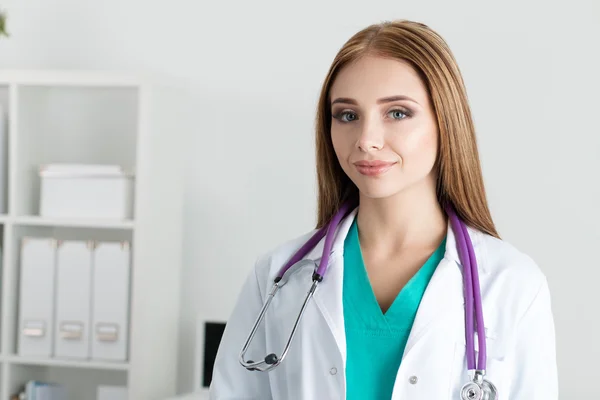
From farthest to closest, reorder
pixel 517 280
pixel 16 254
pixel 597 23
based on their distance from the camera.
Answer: pixel 16 254
pixel 597 23
pixel 517 280

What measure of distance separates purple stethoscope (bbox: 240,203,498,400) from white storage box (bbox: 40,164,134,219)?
133 centimetres

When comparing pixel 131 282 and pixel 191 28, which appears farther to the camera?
pixel 191 28

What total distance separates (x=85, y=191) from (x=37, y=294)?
1.16 ft

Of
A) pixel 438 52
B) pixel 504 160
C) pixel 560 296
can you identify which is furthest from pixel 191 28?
pixel 438 52

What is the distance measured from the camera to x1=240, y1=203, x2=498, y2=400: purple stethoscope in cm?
120

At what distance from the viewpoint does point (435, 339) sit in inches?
49.1

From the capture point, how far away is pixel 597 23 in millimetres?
2535

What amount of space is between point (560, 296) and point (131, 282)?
1.29 meters

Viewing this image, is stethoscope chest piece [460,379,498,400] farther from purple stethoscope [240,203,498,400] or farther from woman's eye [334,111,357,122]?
woman's eye [334,111,357,122]

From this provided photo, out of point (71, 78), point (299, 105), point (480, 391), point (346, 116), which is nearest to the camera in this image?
point (480, 391)

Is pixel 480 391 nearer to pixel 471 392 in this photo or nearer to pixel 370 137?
pixel 471 392

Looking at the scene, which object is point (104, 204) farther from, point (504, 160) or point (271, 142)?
point (504, 160)

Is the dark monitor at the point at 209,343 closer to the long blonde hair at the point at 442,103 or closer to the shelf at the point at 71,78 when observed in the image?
the shelf at the point at 71,78

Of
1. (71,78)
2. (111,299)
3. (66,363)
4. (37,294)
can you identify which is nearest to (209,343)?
(111,299)
